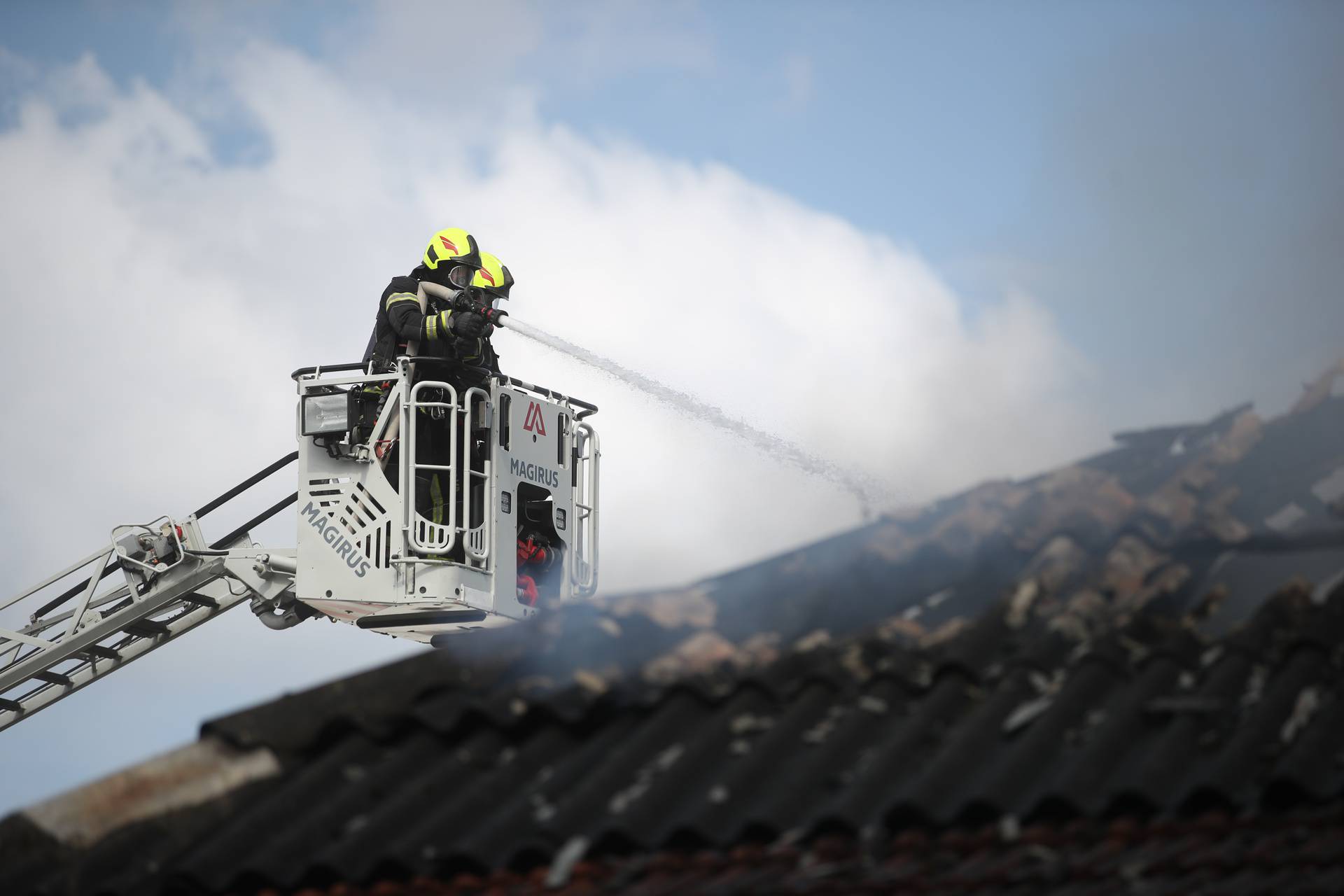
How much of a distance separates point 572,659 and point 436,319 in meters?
7.82

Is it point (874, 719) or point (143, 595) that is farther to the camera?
point (143, 595)

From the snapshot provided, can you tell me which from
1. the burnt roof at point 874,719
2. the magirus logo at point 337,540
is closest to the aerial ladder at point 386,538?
the magirus logo at point 337,540

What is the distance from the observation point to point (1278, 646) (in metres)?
5.08

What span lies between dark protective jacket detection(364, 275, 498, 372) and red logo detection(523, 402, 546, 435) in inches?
23.6

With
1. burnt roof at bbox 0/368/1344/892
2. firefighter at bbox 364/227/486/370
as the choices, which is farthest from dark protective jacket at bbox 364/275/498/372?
burnt roof at bbox 0/368/1344/892

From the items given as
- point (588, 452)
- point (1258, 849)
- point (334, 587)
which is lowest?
point (1258, 849)

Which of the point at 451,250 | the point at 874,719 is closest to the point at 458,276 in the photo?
the point at 451,250

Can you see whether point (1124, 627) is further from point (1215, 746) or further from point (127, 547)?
point (127, 547)

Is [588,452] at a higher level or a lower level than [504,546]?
higher

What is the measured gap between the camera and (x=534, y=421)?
1423 cm

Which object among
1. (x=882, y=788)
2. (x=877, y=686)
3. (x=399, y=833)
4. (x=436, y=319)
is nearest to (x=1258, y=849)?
(x=882, y=788)

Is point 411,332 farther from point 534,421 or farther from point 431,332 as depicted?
point 534,421

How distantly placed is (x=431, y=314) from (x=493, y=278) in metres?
0.66

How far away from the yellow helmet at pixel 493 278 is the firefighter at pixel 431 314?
5 cm
